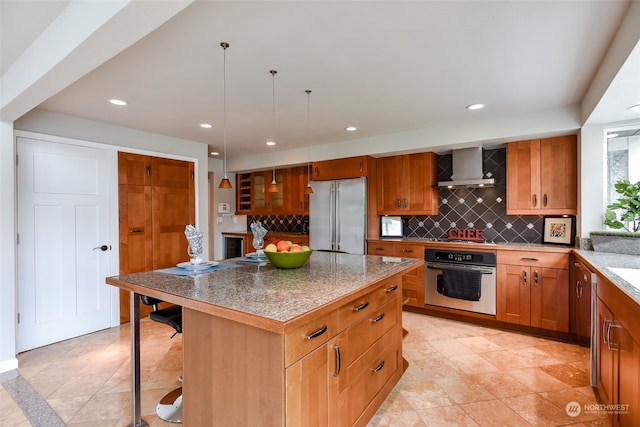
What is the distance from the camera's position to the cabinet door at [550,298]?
3064 millimetres

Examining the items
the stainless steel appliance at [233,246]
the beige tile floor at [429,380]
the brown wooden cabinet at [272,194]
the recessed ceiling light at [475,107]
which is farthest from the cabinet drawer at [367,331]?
the stainless steel appliance at [233,246]

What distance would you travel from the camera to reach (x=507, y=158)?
3551 millimetres

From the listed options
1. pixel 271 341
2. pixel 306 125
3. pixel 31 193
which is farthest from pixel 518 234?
pixel 31 193

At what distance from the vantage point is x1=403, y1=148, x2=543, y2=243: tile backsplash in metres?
3.73

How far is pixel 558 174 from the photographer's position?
3.26 metres

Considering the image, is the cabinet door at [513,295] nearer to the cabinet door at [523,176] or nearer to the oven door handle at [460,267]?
the oven door handle at [460,267]

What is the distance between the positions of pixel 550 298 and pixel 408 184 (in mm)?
1980

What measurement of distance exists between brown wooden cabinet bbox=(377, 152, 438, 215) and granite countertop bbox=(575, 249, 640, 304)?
1650 mm

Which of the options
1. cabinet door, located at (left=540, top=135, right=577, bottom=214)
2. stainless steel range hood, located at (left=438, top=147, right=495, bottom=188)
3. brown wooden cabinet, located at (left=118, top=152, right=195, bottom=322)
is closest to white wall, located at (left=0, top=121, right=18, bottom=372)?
brown wooden cabinet, located at (left=118, top=152, right=195, bottom=322)

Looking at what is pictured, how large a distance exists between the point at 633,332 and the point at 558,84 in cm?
196

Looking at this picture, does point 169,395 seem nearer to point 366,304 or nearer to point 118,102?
point 366,304

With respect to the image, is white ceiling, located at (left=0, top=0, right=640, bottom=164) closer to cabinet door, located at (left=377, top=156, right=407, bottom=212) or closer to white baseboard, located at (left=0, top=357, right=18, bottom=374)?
cabinet door, located at (left=377, top=156, right=407, bottom=212)

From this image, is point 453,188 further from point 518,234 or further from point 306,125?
point 306,125

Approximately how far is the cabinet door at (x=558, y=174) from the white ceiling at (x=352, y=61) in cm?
46
